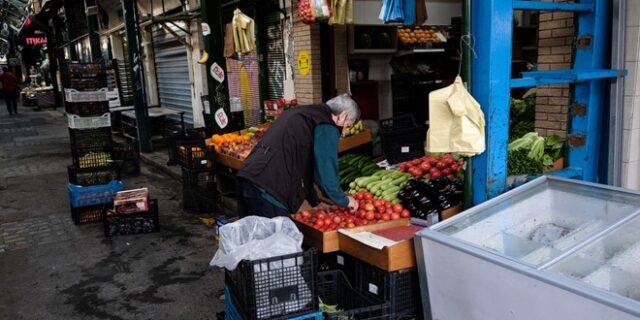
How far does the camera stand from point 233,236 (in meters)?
3.19

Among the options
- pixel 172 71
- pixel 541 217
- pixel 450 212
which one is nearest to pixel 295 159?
pixel 450 212

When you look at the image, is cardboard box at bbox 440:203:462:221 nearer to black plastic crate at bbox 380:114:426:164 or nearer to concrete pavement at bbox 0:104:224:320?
black plastic crate at bbox 380:114:426:164

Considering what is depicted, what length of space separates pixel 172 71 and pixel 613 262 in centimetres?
1409

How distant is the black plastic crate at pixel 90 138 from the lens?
786 cm

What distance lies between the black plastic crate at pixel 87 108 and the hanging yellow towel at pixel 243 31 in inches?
90.2

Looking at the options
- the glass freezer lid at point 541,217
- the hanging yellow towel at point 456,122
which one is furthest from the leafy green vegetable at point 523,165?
the hanging yellow towel at point 456,122

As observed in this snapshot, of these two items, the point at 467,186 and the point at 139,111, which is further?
the point at 139,111

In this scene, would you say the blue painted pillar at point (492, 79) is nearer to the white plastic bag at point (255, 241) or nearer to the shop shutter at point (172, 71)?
the white plastic bag at point (255, 241)

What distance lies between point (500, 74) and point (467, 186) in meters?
0.82

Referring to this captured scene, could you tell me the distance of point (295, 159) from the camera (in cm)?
390

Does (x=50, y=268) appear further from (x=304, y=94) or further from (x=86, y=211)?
(x=304, y=94)

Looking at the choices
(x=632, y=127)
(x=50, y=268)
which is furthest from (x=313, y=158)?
(x=50, y=268)

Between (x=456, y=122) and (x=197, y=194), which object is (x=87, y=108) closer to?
(x=197, y=194)

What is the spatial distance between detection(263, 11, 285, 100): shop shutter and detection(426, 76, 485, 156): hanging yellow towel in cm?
629
